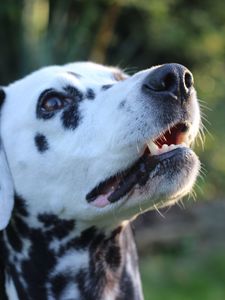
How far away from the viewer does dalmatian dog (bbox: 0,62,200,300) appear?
11.0 ft

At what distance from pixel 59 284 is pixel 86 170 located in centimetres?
59

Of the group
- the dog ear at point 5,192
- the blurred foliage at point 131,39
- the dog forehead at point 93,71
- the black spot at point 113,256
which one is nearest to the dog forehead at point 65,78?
the dog forehead at point 93,71

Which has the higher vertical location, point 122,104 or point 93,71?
point 122,104

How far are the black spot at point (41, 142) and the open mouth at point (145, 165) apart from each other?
328 millimetres

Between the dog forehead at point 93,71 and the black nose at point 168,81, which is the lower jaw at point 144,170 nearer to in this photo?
the black nose at point 168,81

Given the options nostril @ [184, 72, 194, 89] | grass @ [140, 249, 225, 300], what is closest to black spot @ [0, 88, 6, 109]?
nostril @ [184, 72, 194, 89]

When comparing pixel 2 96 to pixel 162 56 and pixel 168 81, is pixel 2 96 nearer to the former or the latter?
pixel 168 81

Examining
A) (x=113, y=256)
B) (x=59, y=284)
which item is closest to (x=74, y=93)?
(x=113, y=256)

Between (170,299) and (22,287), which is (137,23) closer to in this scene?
(170,299)

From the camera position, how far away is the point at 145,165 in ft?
11.2

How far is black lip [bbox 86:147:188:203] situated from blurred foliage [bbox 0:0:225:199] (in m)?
5.29

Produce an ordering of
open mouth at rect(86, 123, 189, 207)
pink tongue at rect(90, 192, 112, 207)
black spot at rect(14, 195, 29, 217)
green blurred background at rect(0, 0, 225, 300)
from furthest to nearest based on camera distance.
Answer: green blurred background at rect(0, 0, 225, 300) → black spot at rect(14, 195, 29, 217) → pink tongue at rect(90, 192, 112, 207) → open mouth at rect(86, 123, 189, 207)

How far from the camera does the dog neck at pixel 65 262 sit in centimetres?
374

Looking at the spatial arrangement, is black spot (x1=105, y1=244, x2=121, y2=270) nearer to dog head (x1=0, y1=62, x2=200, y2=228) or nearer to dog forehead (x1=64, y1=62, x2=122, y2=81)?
dog head (x1=0, y1=62, x2=200, y2=228)
